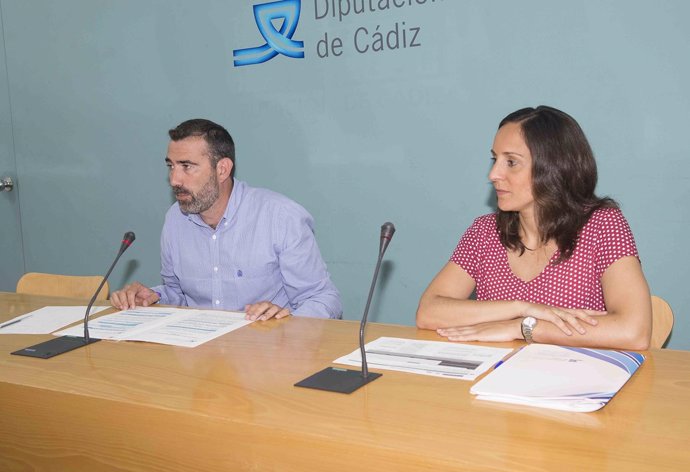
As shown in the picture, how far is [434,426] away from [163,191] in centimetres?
332

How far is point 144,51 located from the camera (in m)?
4.39

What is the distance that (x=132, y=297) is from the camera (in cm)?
277

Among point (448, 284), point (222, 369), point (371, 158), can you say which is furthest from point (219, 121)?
point (222, 369)

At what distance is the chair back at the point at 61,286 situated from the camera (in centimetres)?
331

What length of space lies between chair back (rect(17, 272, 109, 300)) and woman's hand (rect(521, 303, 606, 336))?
78.4 inches

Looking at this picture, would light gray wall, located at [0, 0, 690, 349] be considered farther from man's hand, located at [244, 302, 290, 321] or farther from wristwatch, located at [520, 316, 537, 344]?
wristwatch, located at [520, 316, 537, 344]

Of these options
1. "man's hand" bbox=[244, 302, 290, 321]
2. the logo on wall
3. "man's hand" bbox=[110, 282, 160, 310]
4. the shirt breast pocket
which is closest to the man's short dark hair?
the shirt breast pocket

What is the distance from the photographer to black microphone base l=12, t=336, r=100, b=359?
2176 millimetres

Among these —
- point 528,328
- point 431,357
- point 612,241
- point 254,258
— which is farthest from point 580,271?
point 254,258

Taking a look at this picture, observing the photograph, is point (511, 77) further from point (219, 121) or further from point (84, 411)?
point (84, 411)

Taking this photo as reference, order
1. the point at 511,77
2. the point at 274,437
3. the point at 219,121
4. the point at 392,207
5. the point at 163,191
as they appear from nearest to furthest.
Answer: the point at 274,437, the point at 511,77, the point at 392,207, the point at 219,121, the point at 163,191

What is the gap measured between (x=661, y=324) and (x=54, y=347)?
186 centimetres

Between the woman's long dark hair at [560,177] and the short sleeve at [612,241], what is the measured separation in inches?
2.5

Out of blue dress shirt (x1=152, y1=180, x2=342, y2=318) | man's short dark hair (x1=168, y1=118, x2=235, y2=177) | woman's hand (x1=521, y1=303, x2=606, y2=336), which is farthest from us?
man's short dark hair (x1=168, y1=118, x2=235, y2=177)
